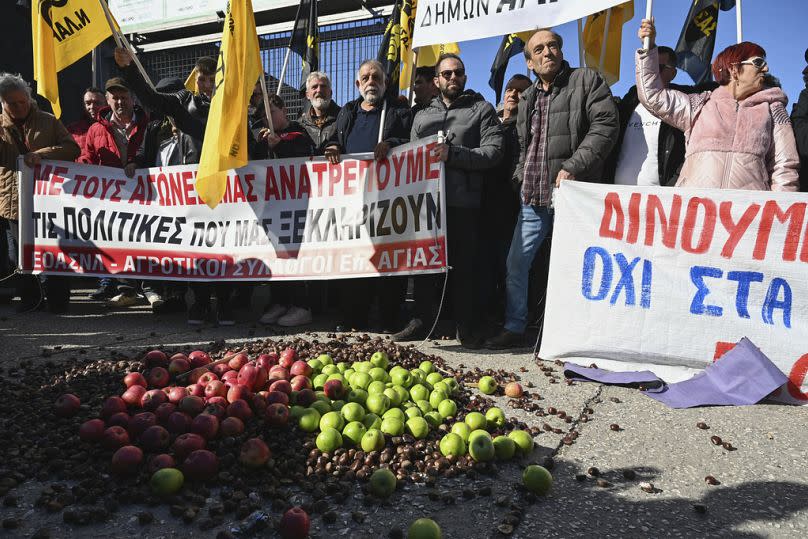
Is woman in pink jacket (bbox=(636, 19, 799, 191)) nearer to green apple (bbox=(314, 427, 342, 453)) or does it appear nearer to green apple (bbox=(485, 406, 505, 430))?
green apple (bbox=(485, 406, 505, 430))

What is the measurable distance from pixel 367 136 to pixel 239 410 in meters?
3.58

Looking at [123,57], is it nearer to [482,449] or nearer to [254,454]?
[254,454]

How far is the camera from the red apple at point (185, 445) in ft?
8.76

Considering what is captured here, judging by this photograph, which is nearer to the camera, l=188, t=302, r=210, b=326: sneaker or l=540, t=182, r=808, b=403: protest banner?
l=540, t=182, r=808, b=403: protest banner

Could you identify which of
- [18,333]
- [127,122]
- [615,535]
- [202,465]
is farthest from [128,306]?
[615,535]

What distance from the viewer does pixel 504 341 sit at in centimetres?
526

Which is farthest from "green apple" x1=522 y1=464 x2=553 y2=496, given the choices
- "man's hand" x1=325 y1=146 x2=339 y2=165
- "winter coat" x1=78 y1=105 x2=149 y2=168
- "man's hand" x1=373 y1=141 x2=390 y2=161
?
"winter coat" x1=78 y1=105 x2=149 y2=168

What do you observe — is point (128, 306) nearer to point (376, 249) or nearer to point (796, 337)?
point (376, 249)

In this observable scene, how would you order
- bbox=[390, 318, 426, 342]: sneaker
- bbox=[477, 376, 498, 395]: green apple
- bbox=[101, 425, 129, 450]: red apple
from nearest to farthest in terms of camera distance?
bbox=[101, 425, 129, 450]: red apple → bbox=[477, 376, 498, 395]: green apple → bbox=[390, 318, 426, 342]: sneaker

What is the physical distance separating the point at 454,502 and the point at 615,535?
0.67m

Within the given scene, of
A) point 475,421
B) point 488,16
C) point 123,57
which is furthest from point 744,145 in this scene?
point 123,57

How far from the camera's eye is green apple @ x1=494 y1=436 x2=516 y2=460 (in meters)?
2.91

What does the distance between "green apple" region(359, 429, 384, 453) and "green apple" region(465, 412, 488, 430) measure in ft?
1.77

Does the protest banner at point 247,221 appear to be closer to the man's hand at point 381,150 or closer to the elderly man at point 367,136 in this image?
the man's hand at point 381,150
